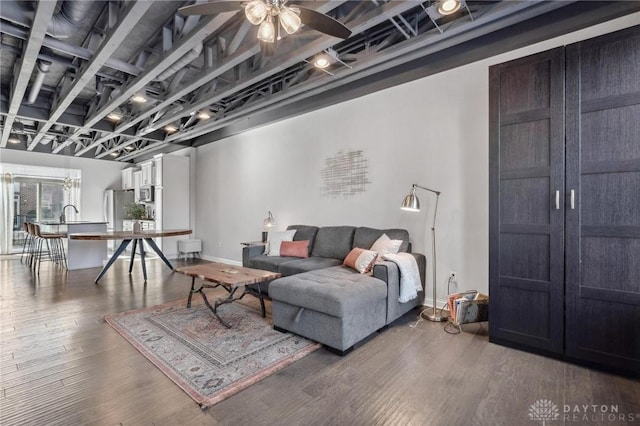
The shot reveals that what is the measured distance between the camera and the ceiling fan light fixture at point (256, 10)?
196cm

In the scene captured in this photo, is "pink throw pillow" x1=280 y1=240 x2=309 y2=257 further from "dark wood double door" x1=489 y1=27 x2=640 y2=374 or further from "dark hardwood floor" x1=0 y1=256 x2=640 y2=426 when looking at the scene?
"dark wood double door" x1=489 y1=27 x2=640 y2=374

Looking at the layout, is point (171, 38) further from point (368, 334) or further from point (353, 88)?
point (368, 334)

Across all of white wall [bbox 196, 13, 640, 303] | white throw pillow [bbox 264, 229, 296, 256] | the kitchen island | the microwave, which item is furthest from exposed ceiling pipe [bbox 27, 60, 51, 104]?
white throw pillow [bbox 264, 229, 296, 256]

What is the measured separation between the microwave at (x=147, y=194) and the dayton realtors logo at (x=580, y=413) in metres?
8.25

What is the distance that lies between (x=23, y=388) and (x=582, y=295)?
4072 mm

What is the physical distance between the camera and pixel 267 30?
214 cm

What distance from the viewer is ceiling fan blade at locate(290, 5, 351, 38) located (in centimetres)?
201

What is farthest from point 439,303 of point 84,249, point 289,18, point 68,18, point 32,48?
point 84,249

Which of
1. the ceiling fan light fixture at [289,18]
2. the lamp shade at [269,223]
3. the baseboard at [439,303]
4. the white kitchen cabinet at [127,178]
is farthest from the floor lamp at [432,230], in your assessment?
the white kitchen cabinet at [127,178]

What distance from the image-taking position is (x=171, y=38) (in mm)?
3209

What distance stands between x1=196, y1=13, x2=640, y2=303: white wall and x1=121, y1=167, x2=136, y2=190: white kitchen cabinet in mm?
4886

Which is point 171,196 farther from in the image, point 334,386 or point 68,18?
point 334,386

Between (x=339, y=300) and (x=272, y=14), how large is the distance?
2165 mm

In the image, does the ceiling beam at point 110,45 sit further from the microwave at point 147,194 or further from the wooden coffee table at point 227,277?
the microwave at point 147,194
